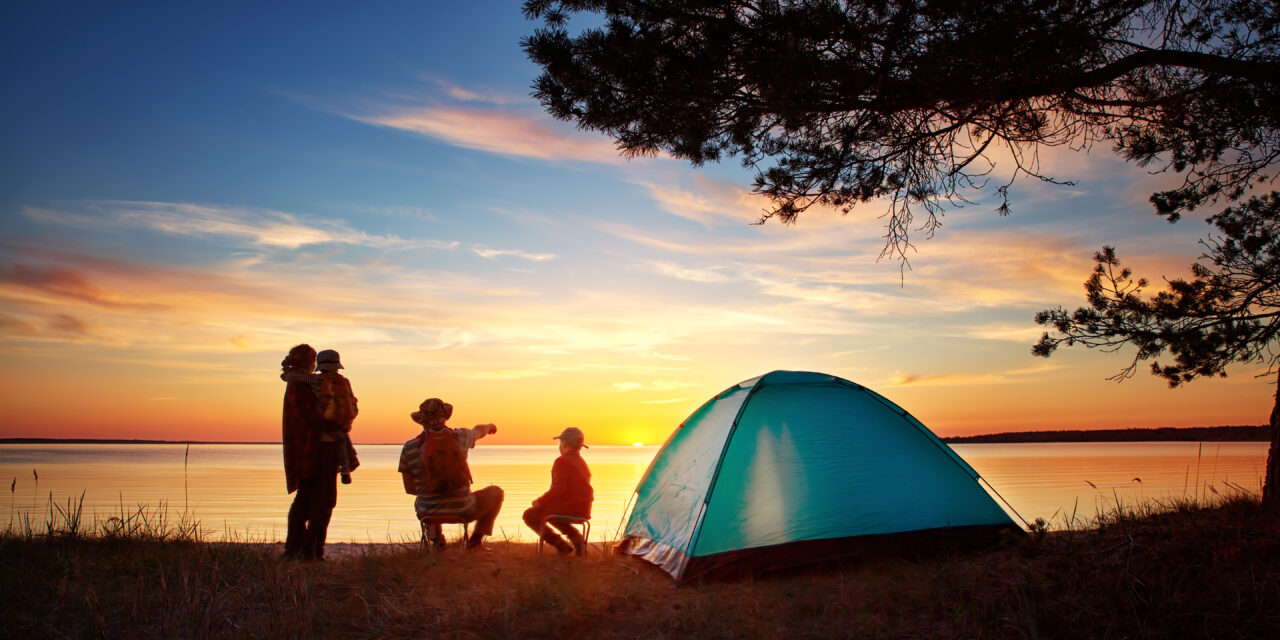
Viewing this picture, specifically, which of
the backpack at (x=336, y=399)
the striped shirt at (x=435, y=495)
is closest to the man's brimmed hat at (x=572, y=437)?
the striped shirt at (x=435, y=495)

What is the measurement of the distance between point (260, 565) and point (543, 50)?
5491mm

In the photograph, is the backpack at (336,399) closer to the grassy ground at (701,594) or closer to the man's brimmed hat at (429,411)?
the man's brimmed hat at (429,411)

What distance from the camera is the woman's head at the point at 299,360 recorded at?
777cm

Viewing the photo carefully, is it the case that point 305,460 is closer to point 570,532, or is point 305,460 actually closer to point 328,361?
point 328,361

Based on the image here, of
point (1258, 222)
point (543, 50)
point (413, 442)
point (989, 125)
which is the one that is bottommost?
point (413, 442)

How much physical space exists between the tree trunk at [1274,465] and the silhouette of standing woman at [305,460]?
9169 millimetres

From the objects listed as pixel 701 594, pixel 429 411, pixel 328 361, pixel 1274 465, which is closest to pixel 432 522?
pixel 429 411

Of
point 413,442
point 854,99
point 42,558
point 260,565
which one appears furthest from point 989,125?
point 42,558

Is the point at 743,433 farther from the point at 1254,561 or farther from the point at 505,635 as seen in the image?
the point at 1254,561

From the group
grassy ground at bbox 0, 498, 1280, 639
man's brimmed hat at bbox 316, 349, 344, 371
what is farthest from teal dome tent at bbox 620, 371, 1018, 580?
man's brimmed hat at bbox 316, 349, 344, 371

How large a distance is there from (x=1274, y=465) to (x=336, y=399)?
9.31 meters

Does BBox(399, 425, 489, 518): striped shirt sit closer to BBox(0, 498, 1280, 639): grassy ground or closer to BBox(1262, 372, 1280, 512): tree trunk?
BBox(0, 498, 1280, 639): grassy ground

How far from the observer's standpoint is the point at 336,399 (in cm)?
765

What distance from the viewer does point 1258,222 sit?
25.8 ft
